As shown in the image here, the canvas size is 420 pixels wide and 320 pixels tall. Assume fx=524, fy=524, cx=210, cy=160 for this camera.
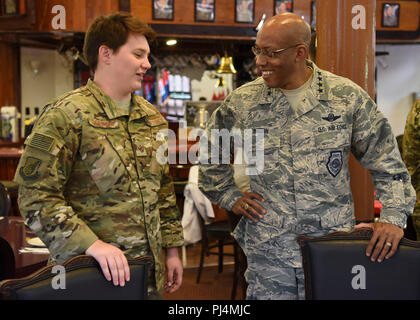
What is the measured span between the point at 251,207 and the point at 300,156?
0.26 metres

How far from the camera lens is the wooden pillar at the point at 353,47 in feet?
8.57

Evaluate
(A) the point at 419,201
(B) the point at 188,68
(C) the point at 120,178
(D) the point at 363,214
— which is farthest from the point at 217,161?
(B) the point at 188,68

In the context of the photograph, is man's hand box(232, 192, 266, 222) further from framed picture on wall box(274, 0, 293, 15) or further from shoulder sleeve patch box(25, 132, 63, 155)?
framed picture on wall box(274, 0, 293, 15)

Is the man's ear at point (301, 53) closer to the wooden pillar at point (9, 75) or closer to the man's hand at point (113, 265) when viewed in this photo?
the man's hand at point (113, 265)

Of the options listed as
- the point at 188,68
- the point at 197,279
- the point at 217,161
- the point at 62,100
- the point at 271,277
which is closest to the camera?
the point at 62,100

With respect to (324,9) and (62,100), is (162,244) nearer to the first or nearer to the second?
(62,100)

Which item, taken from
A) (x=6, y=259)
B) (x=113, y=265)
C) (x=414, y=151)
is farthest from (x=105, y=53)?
(x=414, y=151)

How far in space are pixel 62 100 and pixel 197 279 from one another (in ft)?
11.1

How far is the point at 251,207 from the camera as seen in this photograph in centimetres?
194

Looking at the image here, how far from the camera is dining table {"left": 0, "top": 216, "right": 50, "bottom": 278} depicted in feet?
6.98

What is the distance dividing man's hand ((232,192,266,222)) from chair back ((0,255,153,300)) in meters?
0.61

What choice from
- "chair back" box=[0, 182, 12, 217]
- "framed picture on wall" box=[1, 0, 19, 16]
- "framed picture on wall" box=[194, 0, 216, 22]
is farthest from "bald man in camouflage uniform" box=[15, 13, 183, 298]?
"framed picture on wall" box=[1, 0, 19, 16]

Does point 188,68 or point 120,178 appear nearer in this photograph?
point 120,178

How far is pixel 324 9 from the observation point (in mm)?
2650
